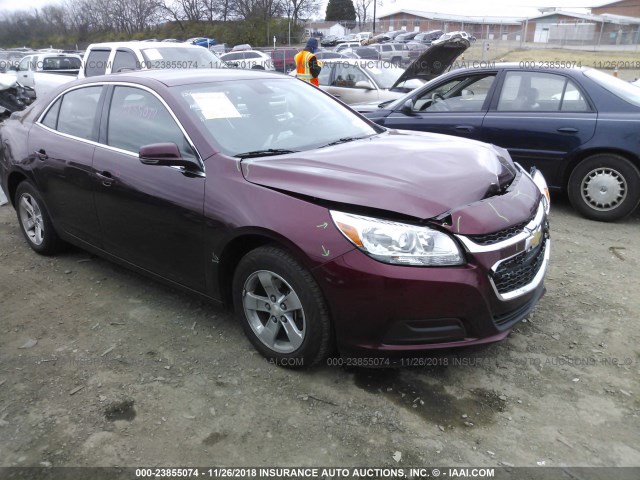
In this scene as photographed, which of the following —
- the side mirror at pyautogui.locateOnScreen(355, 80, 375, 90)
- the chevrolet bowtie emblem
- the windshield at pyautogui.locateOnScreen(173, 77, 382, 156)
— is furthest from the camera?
the side mirror at pyautogui.locateOnScreen(355, 80, 375, 90)

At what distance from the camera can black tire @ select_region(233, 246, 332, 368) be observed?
2693mm

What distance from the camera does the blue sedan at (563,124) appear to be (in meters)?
5.21

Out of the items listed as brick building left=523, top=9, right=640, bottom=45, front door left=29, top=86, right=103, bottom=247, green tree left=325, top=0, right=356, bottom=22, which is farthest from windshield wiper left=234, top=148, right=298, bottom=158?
green tree left=325, top=0, right=356, bottom=22

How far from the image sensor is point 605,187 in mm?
5328

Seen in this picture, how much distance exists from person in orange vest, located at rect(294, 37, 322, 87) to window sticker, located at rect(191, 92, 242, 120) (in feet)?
19.4

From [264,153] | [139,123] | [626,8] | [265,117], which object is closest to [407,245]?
[264,153]

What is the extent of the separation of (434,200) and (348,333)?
79 centimetres

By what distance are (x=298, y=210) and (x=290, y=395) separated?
0.99 metres

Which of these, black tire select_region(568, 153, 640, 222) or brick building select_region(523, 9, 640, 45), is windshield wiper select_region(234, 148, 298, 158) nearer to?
black tire select_region(568, 153, 640, 222)

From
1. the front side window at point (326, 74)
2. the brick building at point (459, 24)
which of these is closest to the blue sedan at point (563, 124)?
the front side window at point (326, 74)

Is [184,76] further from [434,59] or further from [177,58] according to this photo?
[434,59]

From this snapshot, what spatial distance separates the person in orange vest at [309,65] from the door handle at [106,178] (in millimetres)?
6007

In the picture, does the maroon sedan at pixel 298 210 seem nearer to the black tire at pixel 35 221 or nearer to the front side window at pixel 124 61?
the black tire at pixel 35 221

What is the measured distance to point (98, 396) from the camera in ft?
9.37
